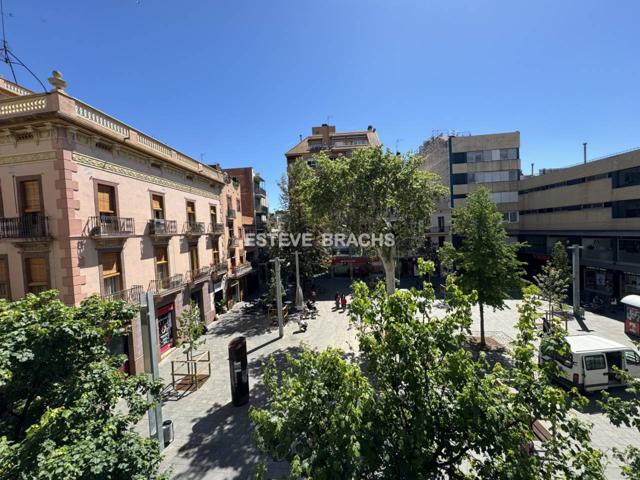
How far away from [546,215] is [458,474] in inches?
1408

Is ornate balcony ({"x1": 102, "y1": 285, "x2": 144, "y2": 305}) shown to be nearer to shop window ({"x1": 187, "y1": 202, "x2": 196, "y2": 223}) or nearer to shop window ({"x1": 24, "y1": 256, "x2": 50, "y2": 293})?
shop window ({"x1": 24, "y1": 256, "x2": 50, "y2": 293})

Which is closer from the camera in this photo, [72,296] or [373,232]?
[72,296]

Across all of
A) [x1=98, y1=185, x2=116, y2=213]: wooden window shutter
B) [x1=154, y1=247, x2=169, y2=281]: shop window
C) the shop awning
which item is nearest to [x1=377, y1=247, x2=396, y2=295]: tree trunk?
[x1=154, y1=247, x2=169, y2=281]: shop window

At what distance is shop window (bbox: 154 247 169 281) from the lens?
16234 millimetres

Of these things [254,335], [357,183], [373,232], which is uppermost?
[357,183]

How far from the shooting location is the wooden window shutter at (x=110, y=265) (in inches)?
498

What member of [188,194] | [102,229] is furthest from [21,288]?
[188,194]

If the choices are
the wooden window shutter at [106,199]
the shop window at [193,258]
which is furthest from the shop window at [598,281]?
the wooden window shutter at [106,199]

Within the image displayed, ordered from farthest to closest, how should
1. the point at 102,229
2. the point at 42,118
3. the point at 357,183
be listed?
1. the point at 357,183
2. the point at 102,229
3. the point at 42,118

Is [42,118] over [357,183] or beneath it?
over

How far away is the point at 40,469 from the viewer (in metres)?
3.29

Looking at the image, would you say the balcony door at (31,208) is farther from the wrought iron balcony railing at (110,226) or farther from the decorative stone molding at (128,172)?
the decorative stone molding at (128,172)

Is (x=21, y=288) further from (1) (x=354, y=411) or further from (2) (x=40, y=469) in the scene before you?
(1) (x=354, y=411)

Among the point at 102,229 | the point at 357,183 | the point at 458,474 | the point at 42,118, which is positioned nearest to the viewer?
the point at 458,474
